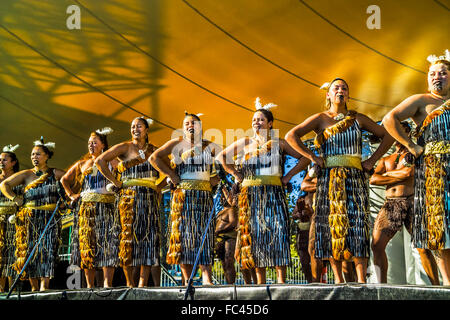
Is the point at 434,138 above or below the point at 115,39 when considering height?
below

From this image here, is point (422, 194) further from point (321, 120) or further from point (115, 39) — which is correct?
point (115, 39)

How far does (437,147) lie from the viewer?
4000 millimetres

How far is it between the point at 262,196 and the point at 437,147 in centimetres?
156

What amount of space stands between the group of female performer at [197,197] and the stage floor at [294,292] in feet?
1.39

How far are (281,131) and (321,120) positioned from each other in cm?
547

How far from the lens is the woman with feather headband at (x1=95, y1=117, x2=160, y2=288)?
17.8 ft

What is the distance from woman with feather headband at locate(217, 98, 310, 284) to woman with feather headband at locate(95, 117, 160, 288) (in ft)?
2.83

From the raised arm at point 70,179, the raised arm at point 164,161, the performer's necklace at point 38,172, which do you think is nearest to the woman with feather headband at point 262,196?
the raised arm at point 164,161

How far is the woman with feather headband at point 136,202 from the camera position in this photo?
17.8 ft

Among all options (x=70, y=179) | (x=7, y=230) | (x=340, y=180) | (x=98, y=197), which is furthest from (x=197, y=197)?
(x=7, y=230)

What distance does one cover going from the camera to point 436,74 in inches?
164
